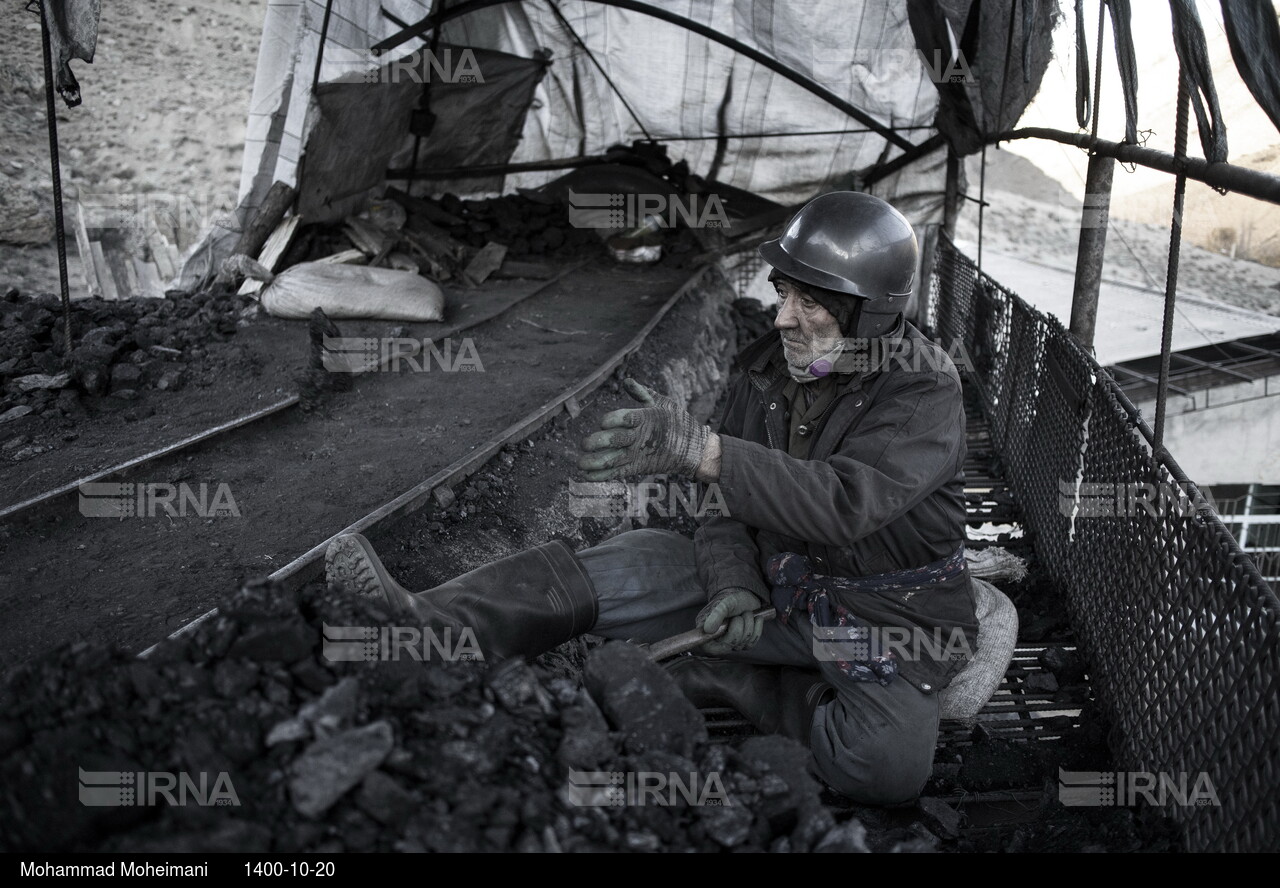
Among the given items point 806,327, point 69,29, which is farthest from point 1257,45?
point 69,29

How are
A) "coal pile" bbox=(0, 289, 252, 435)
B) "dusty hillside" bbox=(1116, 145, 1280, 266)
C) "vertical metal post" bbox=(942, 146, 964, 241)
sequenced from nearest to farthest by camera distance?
"coal pile" bbox=(0, 289, 252, 435), "vertical metal post" bbox=(942, 146, 964, 241), "dusty hillside" bbox=(1116, 145, 1280, 266)

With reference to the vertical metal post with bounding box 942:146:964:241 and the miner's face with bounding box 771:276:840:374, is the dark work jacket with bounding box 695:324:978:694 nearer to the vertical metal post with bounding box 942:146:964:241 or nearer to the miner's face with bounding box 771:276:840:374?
the miner's face with bounding box 771:276:840:374

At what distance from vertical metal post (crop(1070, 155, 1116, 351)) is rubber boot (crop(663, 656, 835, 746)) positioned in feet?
8.94

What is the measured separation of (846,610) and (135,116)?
2294 centimetres

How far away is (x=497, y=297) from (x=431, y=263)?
975 millimetres

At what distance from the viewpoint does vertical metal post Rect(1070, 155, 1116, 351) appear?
4.98 meters

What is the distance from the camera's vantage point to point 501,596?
2908 millimetres

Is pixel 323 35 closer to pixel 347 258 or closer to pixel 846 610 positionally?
pixel 347 258

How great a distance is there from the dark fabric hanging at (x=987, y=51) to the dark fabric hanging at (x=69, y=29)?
16.8 feet

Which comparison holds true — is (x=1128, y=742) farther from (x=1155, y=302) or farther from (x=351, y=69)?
(x=1155, y=302)

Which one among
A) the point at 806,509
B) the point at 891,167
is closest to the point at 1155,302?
the point at 891,167

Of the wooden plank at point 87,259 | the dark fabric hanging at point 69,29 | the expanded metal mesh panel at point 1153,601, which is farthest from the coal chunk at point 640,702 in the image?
the wooden plank at point 87,259

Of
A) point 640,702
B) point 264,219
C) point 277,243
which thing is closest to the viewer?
point 640,702

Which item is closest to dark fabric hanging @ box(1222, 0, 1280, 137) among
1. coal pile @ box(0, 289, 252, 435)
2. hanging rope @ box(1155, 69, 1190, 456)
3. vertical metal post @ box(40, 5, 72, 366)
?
hanging rope @ box(1155, 69, 1190, 456)
